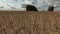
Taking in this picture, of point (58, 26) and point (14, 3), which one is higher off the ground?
point (14, 3)

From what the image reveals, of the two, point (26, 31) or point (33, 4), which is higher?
point (33, 4)

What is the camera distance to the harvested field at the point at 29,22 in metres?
0.73

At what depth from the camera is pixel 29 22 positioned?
0.74 meters

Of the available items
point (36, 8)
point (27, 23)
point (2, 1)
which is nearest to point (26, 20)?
point (27, 23)

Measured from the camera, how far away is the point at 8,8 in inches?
31.2

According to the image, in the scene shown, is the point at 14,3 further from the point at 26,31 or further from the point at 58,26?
the point at 58,26

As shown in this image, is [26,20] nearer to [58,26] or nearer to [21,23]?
[21,23]

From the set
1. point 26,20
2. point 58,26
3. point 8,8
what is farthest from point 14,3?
point 58,26

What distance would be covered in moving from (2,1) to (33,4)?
22 centimetres

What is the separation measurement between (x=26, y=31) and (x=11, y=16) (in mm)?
135

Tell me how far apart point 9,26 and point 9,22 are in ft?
0.08

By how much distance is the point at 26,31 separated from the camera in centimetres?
75

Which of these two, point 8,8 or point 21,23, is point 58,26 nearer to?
point 21,23

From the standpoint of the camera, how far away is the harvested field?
73cm
